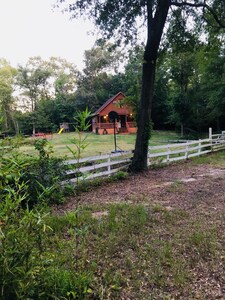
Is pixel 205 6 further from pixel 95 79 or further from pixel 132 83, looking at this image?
pixel 95 79

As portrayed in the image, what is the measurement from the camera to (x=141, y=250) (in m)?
3.11

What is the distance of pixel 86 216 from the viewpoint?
165 inches

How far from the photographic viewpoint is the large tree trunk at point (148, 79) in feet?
25.4

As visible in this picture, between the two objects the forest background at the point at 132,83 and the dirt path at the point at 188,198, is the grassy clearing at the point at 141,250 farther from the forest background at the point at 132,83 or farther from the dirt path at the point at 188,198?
the forest background at the point at 132,83

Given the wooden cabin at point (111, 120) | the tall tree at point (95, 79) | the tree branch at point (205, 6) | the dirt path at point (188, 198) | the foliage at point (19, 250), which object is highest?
the tall tree at point (95, 79)

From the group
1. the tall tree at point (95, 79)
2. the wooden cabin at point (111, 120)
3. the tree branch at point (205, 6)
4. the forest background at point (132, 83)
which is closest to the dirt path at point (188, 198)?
the forest background at point (132, 83)

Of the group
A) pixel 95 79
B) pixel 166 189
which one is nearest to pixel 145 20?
pixel 166 189

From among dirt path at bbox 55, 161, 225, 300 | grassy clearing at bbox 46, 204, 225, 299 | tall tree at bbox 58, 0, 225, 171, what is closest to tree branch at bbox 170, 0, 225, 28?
tall tree at bbox 58, 0, 225, 171

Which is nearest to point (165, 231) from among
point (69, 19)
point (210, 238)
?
point (210, 238)

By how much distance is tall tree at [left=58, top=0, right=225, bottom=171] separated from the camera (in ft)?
25.4

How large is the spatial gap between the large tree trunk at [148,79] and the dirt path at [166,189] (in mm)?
618

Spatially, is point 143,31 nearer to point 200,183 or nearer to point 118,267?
point 200,183

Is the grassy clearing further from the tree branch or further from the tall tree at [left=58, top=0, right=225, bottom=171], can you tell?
the tree branch

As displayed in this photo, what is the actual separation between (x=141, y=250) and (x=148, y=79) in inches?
251
